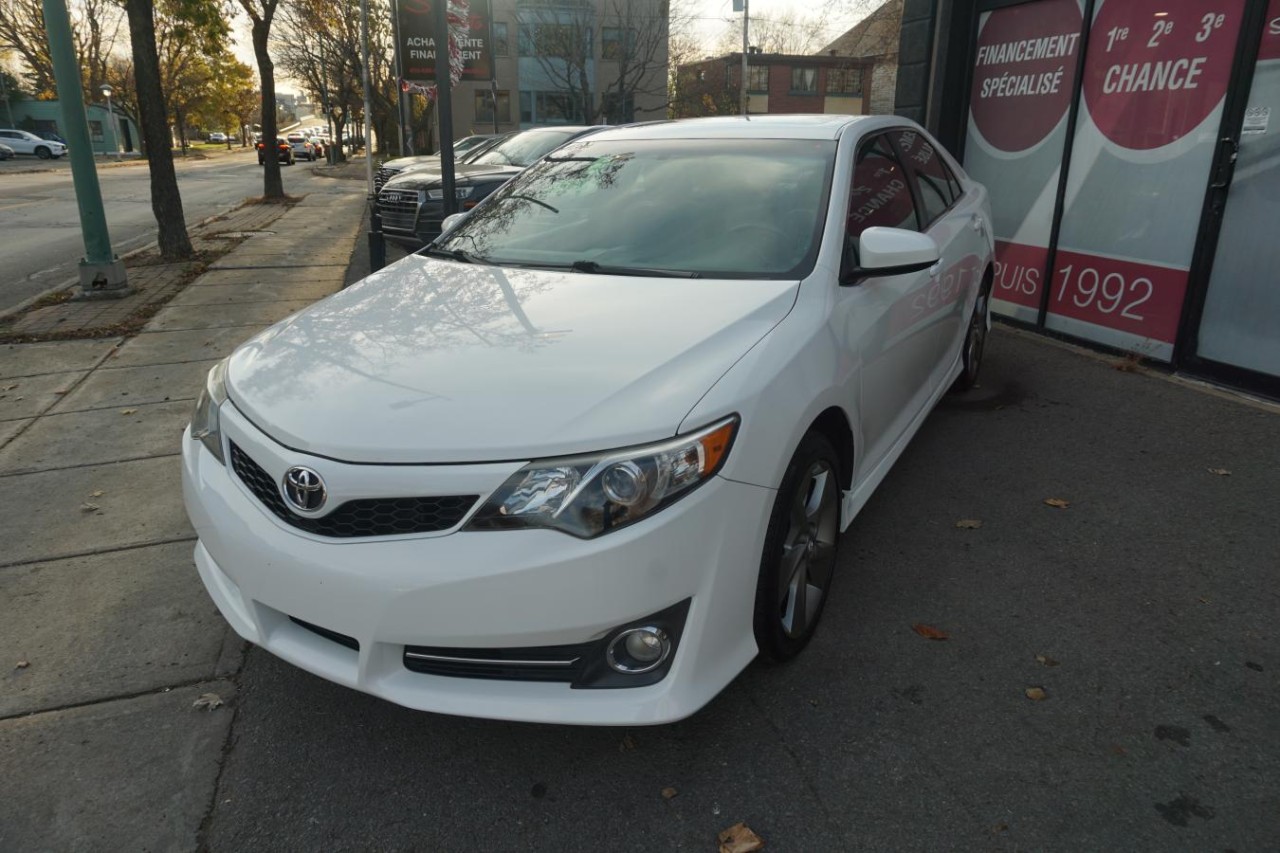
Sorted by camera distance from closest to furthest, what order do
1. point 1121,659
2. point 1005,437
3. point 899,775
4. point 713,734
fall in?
1. point 899,775
2. point 713,734
3. point 1121,659
4. point 1005,437

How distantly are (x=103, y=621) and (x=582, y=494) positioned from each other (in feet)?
7.05

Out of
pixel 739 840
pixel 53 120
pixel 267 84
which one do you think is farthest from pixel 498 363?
pixel 53 120

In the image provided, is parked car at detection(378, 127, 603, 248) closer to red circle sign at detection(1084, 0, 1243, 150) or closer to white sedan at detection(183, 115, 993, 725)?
red circle sign at detection(1084, 0, 1243, 150)

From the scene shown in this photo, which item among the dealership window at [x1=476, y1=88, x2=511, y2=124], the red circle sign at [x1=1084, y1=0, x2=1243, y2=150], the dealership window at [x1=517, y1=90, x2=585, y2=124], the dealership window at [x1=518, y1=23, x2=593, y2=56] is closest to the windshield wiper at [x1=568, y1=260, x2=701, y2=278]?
the red circle sign at [x1=1084, y1=0, x2=1243, y2=150]

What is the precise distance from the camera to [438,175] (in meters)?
11.0

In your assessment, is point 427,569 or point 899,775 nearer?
point 427,569

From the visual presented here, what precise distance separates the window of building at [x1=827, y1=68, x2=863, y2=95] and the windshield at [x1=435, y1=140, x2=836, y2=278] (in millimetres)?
58074

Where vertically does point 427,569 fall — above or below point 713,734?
above

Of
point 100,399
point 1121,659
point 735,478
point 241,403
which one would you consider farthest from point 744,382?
point 100,399

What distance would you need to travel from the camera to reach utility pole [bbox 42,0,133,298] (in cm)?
850

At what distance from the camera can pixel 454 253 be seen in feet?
12.3

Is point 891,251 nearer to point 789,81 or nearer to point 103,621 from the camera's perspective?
point 103,621

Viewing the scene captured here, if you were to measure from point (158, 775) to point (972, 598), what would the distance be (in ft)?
8.85

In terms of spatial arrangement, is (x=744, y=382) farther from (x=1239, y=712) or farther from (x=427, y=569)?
(x=1239, y=712)
